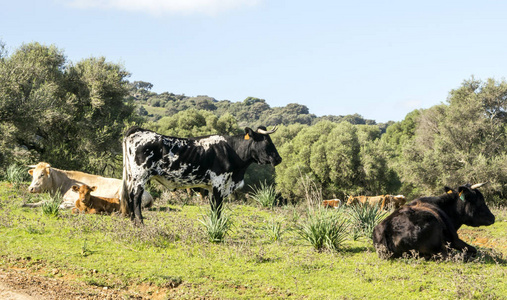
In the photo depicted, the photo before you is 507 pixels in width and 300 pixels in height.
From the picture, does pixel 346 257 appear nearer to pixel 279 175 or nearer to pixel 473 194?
pixel 473 194

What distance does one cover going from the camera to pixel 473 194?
970cm

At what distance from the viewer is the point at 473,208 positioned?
9.62 m

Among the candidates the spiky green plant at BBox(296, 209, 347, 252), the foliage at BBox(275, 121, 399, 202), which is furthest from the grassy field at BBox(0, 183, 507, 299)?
the foliage at BBox(275, 121, 399, 202)

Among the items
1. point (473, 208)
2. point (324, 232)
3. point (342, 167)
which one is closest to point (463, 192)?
point (473, 208)

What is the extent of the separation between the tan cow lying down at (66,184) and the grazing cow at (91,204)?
1.04m

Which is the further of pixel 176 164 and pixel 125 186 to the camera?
pixel 125 186

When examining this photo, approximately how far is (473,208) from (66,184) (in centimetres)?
1166

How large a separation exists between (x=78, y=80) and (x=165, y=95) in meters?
139

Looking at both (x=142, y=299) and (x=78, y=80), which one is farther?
(x=78, y=80)

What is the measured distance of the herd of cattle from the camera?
338 inches

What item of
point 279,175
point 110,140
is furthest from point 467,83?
point 110,140

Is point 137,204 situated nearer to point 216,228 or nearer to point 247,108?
point 216,228

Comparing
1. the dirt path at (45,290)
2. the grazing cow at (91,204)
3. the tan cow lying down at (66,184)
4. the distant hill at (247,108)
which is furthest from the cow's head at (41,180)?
the distant hill at (247,108)

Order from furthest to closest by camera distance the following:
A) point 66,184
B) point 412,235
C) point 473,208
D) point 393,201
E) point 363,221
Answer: point 393,201 → point 66,184 → point 363,221 → point 473,208 → point 412,235
